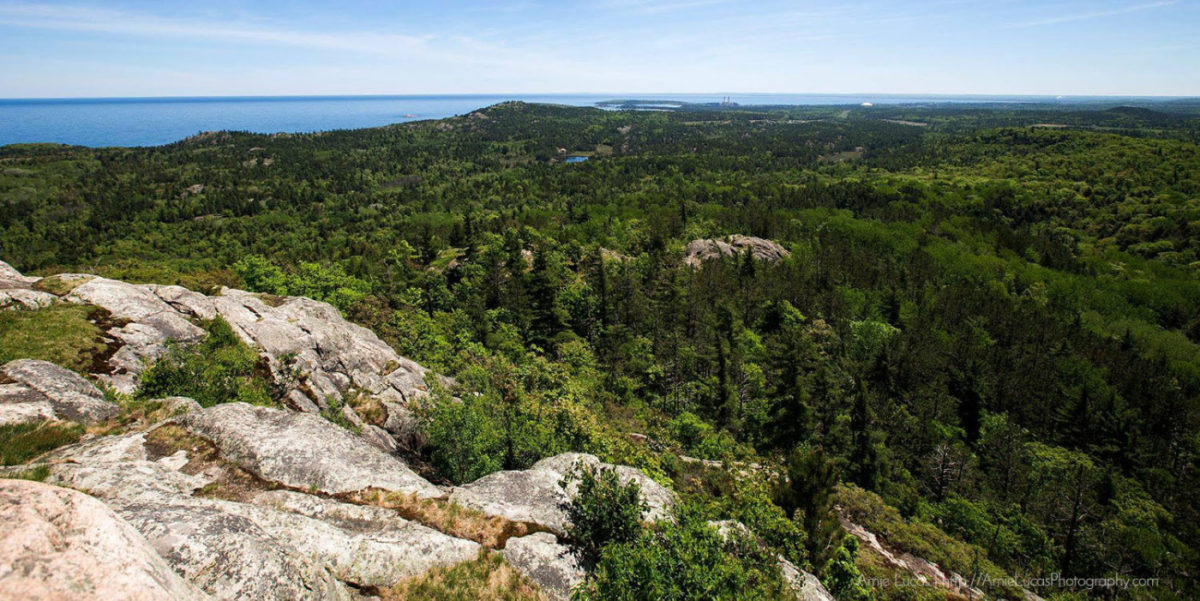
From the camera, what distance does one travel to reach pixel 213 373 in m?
21.3

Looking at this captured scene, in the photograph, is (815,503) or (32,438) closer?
(32,438)

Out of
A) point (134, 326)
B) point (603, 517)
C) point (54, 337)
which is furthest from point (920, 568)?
point (54, 337)

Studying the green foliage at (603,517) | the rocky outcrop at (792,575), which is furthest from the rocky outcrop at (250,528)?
the rocky outcrop at (792,575)

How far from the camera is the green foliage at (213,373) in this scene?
1994cm

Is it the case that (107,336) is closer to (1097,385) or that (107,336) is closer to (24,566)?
(24,566)

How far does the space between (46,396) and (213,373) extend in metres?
5.99

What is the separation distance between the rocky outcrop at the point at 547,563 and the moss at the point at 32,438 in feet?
41.5

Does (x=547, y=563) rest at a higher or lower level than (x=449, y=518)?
lower

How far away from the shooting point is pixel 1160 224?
16212 cm

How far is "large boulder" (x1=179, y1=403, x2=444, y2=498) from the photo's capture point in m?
15.0

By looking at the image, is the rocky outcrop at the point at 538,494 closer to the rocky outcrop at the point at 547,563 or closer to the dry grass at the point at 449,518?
the dry grass at the point at 449,518

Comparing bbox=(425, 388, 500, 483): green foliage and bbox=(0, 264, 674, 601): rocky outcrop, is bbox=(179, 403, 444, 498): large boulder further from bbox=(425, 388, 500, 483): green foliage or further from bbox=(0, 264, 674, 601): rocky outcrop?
bbox=(425, 388, 500, 483): green foliage

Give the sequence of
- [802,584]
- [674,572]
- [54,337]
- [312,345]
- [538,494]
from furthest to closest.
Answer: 1. [312,345]
2. [54,337]
3. [538,494]
4. [802,584]
5. [674,572]

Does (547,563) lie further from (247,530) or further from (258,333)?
(258,333)
